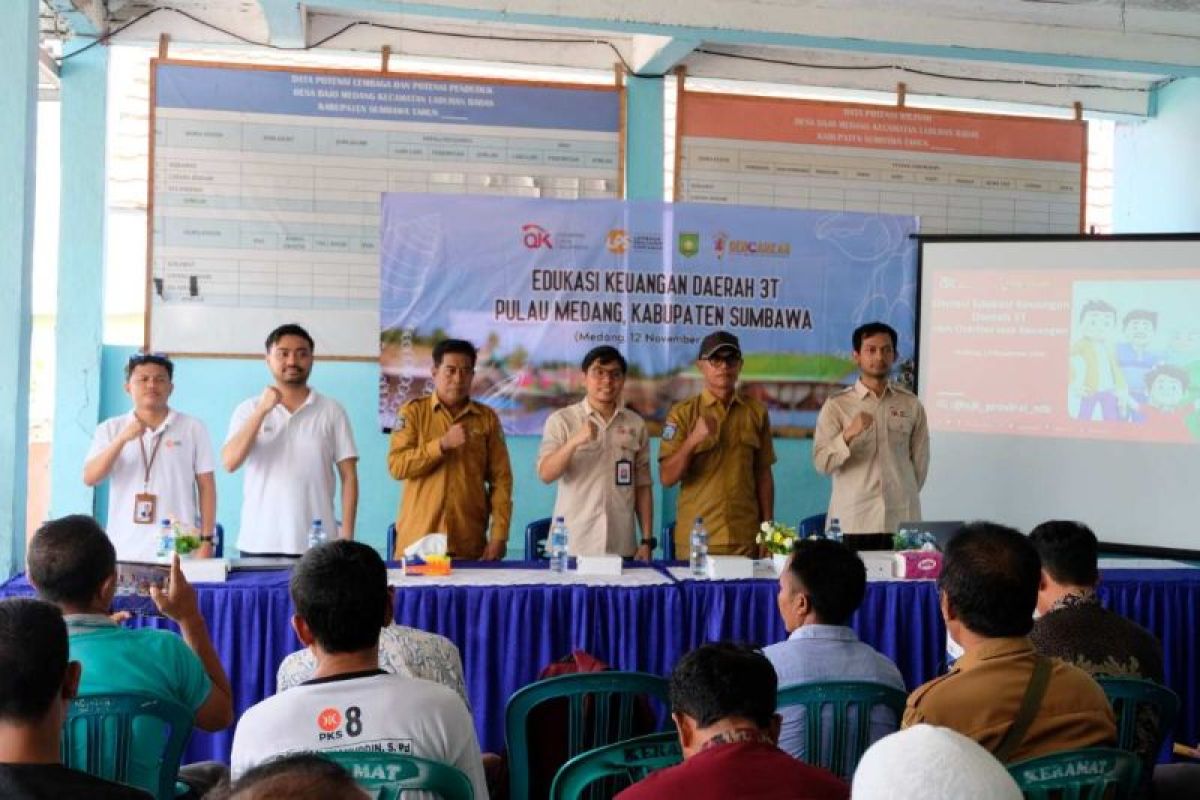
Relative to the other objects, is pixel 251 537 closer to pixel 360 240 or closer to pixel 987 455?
pixel 360 240

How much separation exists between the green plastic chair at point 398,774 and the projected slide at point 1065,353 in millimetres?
4982

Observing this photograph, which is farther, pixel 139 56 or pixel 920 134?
pixel 920 134

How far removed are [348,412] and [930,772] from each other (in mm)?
5318

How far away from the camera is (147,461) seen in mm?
4637

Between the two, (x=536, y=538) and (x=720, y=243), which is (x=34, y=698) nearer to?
(x=536, y=538)

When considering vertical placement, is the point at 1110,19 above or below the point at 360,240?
above

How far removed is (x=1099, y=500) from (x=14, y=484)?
5.14 meters

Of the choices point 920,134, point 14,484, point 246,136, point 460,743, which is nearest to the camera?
point 460,743

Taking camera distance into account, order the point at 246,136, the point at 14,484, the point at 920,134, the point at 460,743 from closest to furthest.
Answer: the point at 460,743 → the point at 14,484 → the point at 246,136 → the point at 920,134

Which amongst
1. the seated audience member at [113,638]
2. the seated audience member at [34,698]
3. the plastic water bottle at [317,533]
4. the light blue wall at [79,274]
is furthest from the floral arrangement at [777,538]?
the light blue wall at [79,274]

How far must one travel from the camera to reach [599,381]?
500 cm

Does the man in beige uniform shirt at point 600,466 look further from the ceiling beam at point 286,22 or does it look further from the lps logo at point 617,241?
the ceiling beam at point 286,22

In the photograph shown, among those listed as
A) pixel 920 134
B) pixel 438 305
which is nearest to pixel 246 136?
pixel 438 305

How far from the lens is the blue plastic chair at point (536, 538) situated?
5.12 metres
